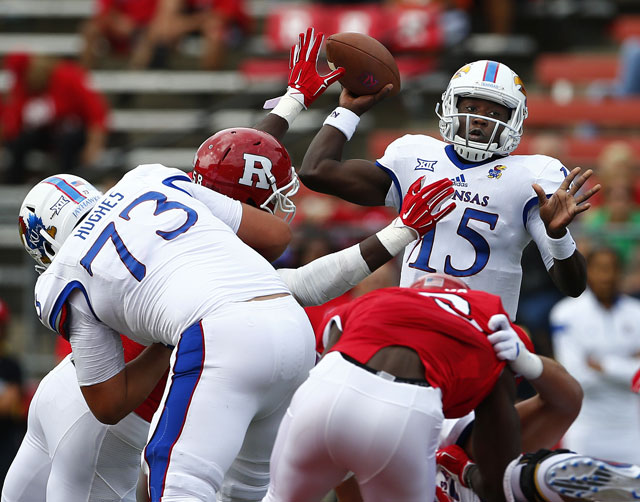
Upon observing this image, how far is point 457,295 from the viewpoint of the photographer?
363 cm

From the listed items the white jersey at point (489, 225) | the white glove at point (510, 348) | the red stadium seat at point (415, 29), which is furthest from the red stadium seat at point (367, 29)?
the white glove at point (510, 348)

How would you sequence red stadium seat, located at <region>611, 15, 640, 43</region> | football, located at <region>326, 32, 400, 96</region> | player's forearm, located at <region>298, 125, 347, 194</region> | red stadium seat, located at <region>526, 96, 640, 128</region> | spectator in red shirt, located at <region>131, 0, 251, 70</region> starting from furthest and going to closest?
spectator in red shirt, located at <region>131, 0, 251, 70</region>, red stadium seat, located at <region>611, 15, 640, 43</region>, red stadium seat, located at <region>526, 96, 640, 128</region>, football, located at <region>326, 32, 400, 96</region>, player's forearm, located at <region>298, 125, 347, 194</region>

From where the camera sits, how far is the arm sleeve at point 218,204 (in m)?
3.85

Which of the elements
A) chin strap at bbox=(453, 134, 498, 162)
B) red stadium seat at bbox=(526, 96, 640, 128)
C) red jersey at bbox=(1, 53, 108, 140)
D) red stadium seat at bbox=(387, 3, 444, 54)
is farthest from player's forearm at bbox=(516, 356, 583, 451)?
red jersey at bbox=(1, 53, 108, 140)

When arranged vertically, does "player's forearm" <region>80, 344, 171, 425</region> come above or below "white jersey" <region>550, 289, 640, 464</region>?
above

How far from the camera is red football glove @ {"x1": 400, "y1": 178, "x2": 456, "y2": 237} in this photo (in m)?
3.94

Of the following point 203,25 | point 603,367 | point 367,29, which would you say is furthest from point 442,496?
point 203,25

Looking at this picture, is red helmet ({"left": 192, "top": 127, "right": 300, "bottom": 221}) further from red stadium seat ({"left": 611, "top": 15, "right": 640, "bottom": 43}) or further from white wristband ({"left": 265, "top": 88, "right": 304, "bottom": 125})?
red stadium seat ({"left": 611, "top": 15, "right": 640, "bottom": 43})

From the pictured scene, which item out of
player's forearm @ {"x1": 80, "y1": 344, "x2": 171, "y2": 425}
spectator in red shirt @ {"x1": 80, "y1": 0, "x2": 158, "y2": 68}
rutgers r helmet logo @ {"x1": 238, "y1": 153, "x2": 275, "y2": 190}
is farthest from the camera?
spectator in red shirt @ {"x1": 80, "y1": 0, "x2": 158, "y2": 68}

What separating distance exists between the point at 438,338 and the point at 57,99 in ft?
24.2

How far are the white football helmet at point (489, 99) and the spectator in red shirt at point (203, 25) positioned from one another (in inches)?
277

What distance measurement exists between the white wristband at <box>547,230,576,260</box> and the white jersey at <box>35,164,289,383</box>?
1.03 meters

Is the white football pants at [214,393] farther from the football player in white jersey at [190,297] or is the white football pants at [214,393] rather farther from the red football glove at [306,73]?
the red football glove at [306,73]

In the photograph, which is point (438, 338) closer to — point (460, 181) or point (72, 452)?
point (460, 181)
